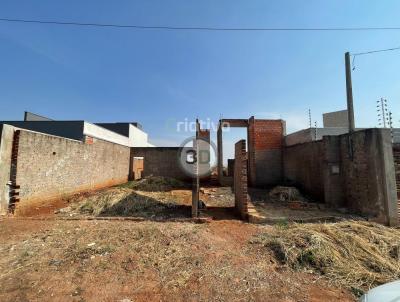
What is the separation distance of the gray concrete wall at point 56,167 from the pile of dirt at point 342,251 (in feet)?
22.8

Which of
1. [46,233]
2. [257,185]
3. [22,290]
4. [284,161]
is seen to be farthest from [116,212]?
[284,161]

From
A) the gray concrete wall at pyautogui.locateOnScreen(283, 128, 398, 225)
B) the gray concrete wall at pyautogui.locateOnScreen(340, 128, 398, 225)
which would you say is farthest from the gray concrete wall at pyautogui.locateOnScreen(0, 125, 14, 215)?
the gray concrete wall at pyautogui.locateOnScreen(340, 128, 398, 225)

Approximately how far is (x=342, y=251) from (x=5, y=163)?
27.5ft

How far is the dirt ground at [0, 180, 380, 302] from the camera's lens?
113 inches

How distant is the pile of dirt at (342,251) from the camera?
10.9ft

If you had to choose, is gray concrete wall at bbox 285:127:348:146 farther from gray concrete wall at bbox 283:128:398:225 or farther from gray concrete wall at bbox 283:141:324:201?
gray concrete wall at bbox 283:128:398:225

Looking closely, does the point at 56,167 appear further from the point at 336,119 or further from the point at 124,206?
the point at 336,119

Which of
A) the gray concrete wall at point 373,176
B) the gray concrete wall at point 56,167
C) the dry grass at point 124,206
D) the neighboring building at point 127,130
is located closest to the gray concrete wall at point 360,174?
the gray concrete wall at point 373,176

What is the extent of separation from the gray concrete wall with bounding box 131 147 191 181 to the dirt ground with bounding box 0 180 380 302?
9.06m

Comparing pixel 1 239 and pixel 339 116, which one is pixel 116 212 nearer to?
pixel 1 239

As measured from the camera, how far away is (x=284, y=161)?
1183 cm

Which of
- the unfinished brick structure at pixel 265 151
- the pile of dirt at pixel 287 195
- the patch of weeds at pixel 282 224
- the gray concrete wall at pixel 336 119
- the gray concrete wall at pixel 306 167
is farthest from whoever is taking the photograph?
the gray concrete wall at pixel 336 119

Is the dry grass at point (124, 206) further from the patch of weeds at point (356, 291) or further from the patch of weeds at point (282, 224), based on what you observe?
the patch of weeds at point (356, 291)

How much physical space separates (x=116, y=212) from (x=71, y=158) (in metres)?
3.62
